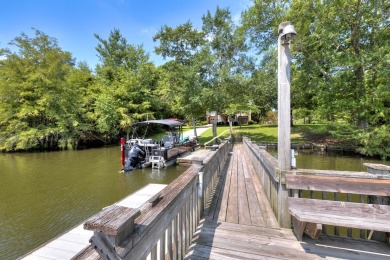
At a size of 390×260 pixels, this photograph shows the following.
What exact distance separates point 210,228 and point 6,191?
323 inches

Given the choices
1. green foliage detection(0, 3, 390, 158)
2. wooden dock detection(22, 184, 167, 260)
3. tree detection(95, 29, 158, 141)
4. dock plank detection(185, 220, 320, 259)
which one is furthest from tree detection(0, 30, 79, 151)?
dock plank detection(185, 220, 320, 259)

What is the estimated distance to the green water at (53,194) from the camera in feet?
14.8

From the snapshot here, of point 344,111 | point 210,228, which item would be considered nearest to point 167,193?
point 210,228

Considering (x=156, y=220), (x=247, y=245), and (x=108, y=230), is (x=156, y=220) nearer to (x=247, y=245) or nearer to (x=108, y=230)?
(x=108, y=230)

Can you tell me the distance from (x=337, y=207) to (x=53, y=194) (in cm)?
799

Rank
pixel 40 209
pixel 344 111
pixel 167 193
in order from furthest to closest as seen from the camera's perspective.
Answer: pixel 344 111, pixel 40 209, pixel 167 193

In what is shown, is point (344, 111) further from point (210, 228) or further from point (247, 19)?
point (210, 228)

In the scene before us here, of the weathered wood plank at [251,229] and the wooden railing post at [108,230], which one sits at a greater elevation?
the wooden railing post at [108,230]

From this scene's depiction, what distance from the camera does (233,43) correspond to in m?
16.6

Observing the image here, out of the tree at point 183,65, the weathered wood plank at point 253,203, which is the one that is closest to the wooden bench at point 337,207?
the weathered wood plank at point 253,203

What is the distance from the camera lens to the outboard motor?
31.4 feet

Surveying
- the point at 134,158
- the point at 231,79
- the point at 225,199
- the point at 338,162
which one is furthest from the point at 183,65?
the point at 225,199

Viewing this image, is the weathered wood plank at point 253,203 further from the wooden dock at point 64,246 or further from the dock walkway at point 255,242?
the wooden dock at point 64,246

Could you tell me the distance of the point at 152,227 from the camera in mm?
1370
